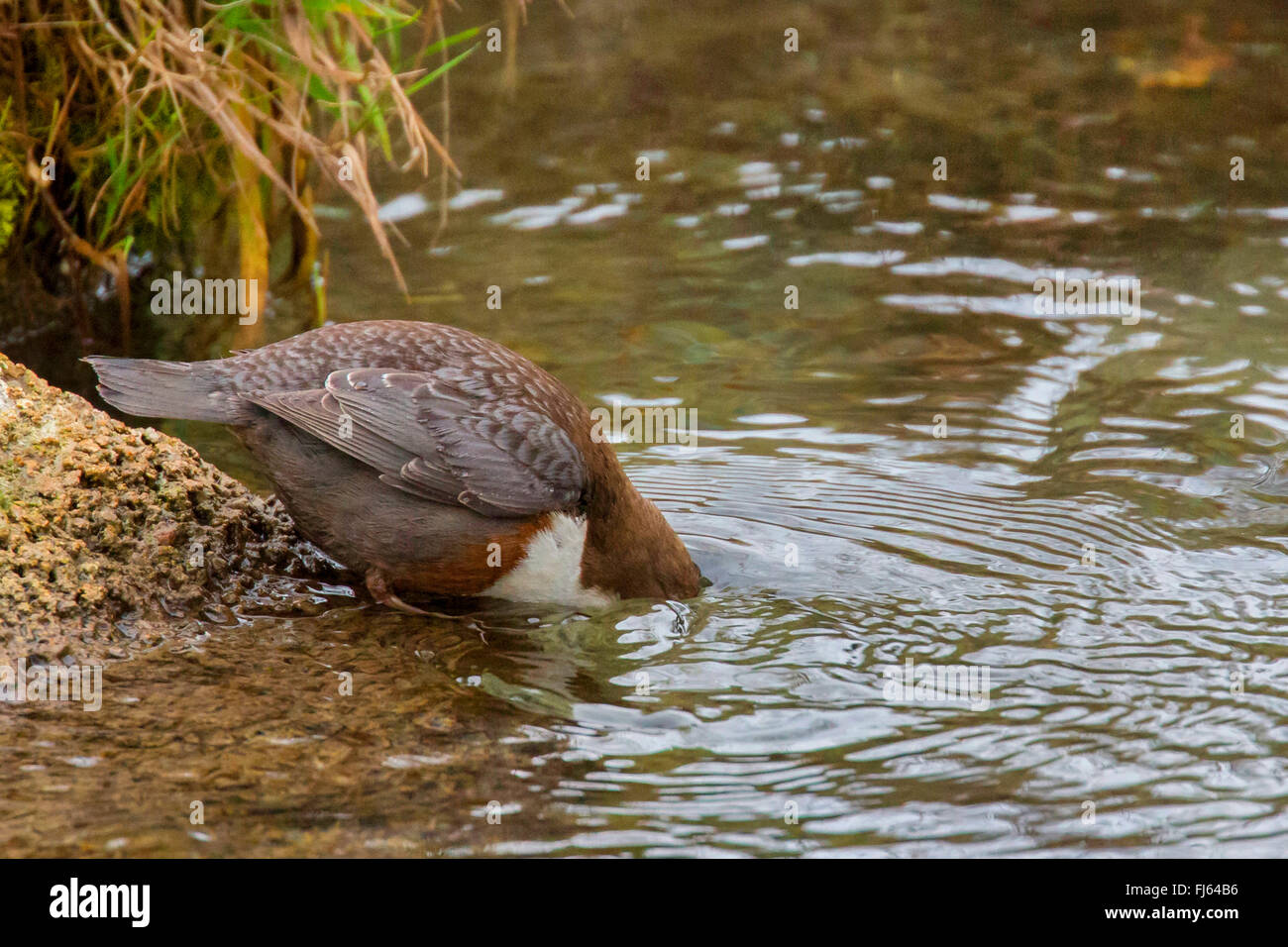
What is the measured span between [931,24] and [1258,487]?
5.27 meters

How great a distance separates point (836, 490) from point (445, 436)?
4.99 ft

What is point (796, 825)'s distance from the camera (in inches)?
120

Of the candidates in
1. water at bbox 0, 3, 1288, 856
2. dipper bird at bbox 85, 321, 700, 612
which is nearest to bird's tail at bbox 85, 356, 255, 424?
dipper bird at bbox 85, 321, 700, 612

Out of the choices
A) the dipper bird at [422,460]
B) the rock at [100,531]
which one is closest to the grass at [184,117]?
the dipper bird at [422,460]

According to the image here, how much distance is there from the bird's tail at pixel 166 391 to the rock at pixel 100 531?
9 centimetres

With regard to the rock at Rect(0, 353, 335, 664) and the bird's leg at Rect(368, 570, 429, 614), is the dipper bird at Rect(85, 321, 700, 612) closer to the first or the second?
the bird's leg at Rect(368, 570, 429, 614)

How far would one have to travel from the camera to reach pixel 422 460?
157 inches

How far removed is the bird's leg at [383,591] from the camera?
13.2ft

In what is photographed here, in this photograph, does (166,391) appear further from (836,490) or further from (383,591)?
(836,490)

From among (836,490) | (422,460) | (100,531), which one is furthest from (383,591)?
(836,490)

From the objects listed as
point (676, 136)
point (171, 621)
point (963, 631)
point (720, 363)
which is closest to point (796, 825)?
point (963, 631)

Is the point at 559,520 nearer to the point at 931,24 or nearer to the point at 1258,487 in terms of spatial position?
the point at 1258,487

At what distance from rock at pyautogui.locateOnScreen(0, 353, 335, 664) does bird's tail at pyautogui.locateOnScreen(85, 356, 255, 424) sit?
93 millimetres

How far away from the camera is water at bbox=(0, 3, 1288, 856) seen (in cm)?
311
